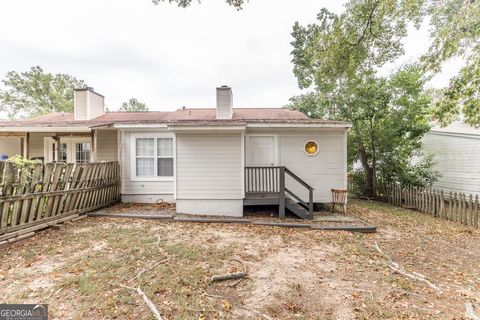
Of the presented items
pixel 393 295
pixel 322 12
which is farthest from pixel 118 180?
pixel 322 12

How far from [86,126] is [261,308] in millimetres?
9587

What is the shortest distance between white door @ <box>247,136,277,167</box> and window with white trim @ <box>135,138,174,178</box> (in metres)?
3.34

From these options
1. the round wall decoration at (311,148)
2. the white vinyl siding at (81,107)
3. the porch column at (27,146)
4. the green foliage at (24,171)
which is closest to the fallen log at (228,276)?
the green foliage at (24,171)

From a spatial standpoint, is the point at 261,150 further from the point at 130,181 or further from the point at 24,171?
the point at 24,171

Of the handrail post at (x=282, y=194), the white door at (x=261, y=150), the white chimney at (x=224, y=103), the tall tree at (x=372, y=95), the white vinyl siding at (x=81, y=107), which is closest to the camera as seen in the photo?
the handrail post at (x=282, y=194)

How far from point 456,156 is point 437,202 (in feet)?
19.0

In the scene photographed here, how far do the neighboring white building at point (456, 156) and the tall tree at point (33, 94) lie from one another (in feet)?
129

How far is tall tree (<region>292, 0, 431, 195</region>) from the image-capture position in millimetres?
8641

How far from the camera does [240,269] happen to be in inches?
152

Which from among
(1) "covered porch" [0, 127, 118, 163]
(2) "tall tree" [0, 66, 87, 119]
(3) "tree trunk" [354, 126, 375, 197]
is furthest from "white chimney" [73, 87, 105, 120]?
(2) "tall tree" [0, 66, 87, 119]

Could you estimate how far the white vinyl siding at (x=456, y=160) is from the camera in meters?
11.0

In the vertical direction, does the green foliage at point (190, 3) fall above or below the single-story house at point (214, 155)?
above

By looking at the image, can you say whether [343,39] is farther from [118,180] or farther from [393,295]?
[118,180]

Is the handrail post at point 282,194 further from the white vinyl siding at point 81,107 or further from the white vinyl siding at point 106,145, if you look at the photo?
the white vinyl siding at point 81,107
